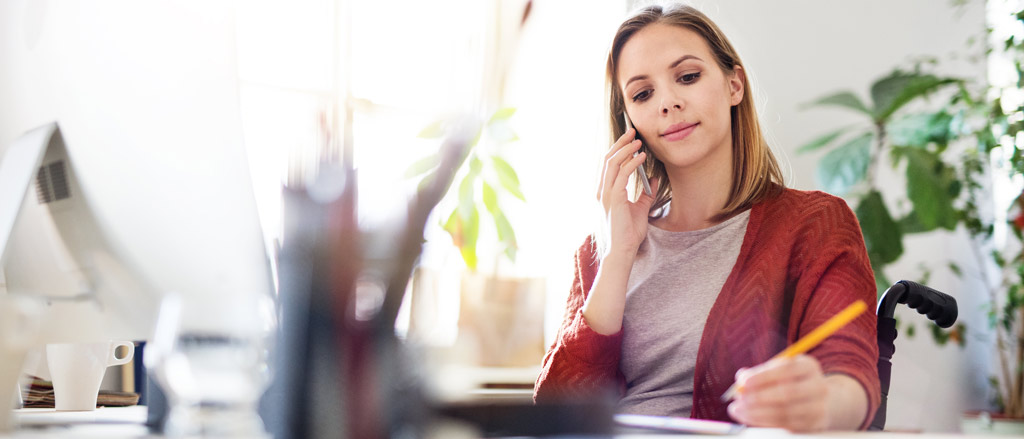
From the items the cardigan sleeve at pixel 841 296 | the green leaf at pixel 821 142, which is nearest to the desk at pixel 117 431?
the cardigan sleeve at pixel 841 296

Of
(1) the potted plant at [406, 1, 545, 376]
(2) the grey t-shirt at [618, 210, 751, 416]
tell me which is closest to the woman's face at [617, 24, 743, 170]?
(2) the grey t-shirt at [618, 210, 751, 416]

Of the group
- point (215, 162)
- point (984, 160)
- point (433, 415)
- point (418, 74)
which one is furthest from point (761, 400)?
point (984, 160)

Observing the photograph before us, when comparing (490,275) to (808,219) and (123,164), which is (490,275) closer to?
(808,219)

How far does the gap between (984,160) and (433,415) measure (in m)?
3.05

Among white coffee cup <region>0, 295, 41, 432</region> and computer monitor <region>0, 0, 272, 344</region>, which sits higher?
computer monitor <region>0, 0, 272, 344</region>

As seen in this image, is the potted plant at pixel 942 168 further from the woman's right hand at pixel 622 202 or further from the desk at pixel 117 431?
the desk at pixel 117 431

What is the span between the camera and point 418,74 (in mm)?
2895

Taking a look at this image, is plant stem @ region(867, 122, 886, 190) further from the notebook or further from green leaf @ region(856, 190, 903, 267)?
the notebook

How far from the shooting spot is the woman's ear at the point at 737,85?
1.27 metres

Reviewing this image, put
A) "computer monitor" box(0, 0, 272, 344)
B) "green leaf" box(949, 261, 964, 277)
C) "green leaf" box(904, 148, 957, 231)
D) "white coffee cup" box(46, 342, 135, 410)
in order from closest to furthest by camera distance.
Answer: "computer monitor" box(0, 0, 272, 344) → "white coffee cup" box(46, 342, 135, 410) → "green leaf" box(904, 148, 957, 231) → "green leaf" box(949, 261, 964, 277)

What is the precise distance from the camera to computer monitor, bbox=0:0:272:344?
18.3 inches

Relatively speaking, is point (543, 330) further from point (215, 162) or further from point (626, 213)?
point (215, 162)

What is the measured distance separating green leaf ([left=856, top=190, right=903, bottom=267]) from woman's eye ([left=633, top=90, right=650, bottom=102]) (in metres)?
1.57

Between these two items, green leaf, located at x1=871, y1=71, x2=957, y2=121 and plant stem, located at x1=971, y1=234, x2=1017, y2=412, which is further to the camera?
plant stem, located at x1=971, y1=234, x2=1017, y2=412
